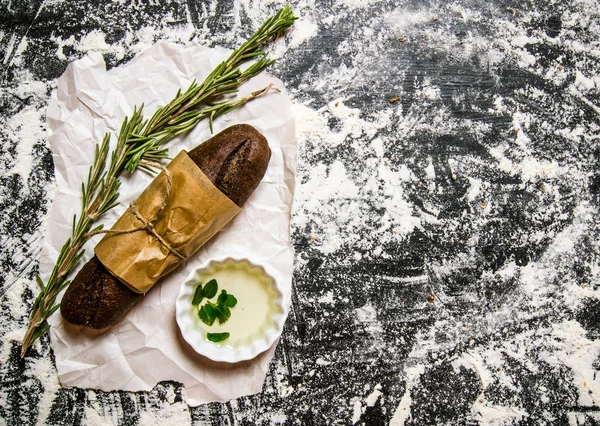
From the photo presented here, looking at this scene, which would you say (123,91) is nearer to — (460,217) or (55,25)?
(55,25)

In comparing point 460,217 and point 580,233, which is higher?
point 460,217

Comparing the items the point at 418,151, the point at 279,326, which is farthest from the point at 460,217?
the point at 279,326

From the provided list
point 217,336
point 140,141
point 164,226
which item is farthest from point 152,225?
point 217,336

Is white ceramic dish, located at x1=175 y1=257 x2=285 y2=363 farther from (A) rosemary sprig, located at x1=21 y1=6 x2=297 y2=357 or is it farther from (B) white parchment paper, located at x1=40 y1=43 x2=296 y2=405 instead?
(A) rosemary sprig, located at x1=21 y1=6 x2=297 y2=357

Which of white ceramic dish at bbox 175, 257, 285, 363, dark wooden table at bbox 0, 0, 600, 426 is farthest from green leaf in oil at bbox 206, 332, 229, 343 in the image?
dark wooden table at bbox 0, 0, 600, 426

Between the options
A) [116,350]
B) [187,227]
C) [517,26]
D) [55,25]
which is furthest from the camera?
[517,26]

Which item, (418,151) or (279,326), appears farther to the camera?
(418,151)

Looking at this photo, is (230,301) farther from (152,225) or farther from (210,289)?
(152,225)
